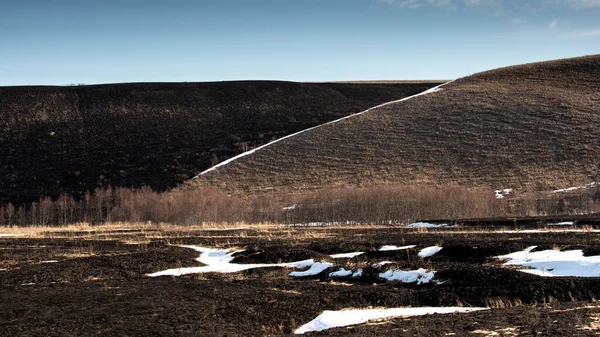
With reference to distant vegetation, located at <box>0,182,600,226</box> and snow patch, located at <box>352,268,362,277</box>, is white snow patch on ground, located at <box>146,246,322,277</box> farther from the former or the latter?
distant vegetation, located at <box>0,182,600,226</box>

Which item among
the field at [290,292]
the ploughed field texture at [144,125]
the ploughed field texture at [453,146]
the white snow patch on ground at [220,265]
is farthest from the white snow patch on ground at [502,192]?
the white snow patch on ground at [220,265]

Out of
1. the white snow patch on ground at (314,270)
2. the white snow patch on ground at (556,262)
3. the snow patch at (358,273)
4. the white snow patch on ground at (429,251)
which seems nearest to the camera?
the white snow patch on ground at (556,262)

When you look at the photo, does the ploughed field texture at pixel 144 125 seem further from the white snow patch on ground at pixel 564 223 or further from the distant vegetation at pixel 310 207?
the white snow patch on ground at pixel 564 223

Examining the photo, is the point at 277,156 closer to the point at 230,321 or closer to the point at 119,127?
the point at 119,127

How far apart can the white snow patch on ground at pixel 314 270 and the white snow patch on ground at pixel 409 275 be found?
2058 mm

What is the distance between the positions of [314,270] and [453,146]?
173 feet

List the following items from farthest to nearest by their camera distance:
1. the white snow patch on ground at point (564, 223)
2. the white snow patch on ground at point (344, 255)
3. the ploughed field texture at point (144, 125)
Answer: the ploughed field texture at point (144, 125) < the white snow patch on ground at point (564, 223) < the white snow patch on ground at point (344, 255)

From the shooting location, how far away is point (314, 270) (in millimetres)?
20922

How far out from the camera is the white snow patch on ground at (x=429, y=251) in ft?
75.5

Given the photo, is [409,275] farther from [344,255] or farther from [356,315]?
[356,315]

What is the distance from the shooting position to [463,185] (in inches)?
2338

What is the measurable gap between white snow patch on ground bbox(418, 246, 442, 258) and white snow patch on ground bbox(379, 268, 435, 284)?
142 inches

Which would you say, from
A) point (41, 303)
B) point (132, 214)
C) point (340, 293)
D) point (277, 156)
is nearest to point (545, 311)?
point (340, 293)

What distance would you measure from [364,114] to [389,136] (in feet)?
39.1
